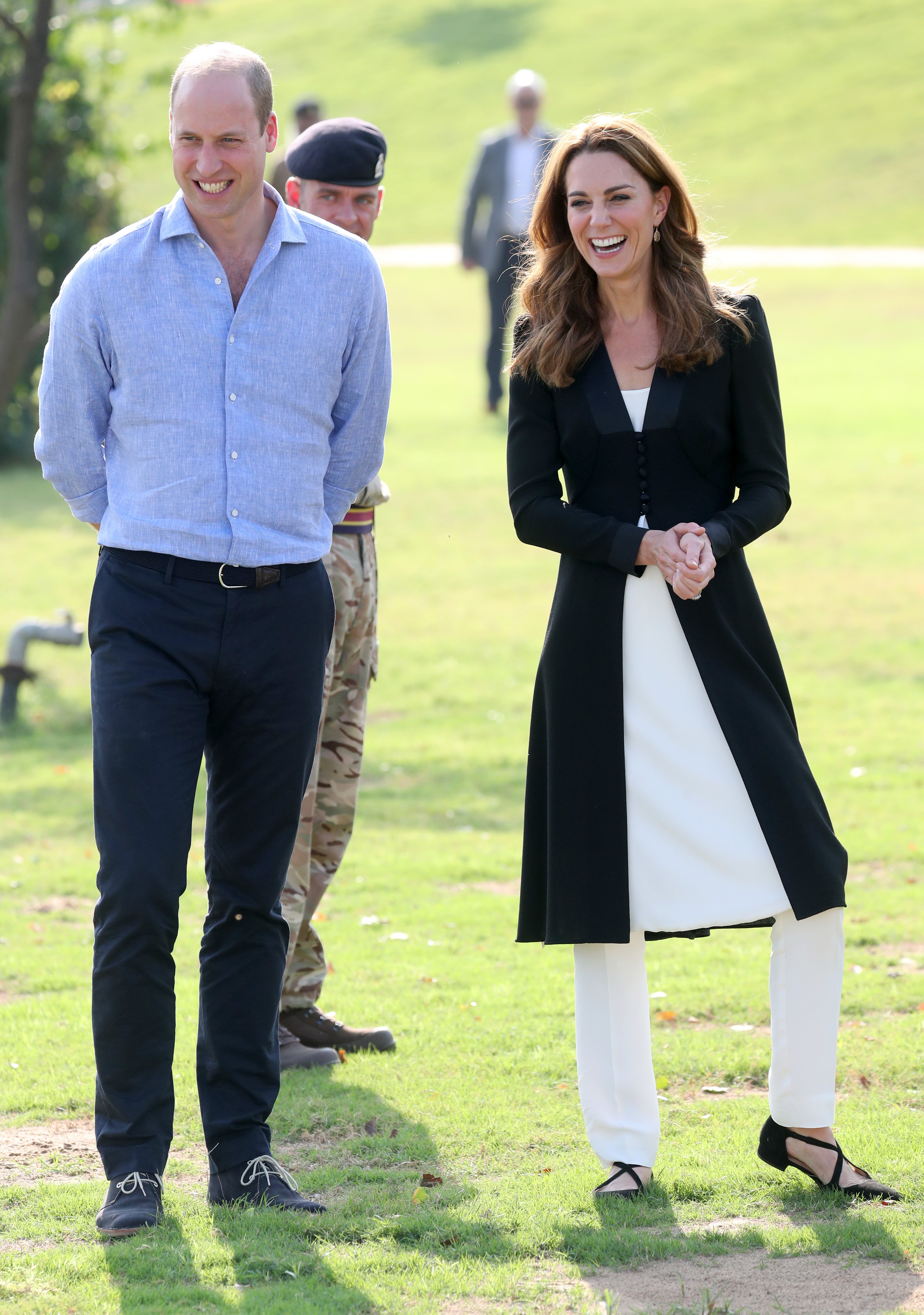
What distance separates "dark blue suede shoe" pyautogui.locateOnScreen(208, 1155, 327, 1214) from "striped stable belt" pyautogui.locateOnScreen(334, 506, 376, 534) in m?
1.81

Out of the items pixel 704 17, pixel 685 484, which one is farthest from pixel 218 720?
pixel 704 17

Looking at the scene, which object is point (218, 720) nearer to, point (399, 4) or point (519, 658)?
point (519, 658)

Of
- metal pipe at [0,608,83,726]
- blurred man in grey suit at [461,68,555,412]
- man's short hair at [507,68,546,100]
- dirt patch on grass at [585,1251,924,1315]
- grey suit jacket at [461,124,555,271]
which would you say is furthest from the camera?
grey suit jacket at [461,124,555,271]

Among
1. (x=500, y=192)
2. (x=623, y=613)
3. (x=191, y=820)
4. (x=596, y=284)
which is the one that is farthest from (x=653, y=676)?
(x=500, y=192)

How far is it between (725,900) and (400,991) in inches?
85.9

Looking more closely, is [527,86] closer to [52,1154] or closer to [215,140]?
[215,140]

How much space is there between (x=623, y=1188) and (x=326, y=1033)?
1445 mm

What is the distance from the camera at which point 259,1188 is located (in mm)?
4020

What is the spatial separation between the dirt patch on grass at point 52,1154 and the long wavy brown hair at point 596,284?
7.58 ft

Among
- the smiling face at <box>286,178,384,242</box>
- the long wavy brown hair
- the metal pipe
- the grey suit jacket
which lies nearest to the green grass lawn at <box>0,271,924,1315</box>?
the metal pipe

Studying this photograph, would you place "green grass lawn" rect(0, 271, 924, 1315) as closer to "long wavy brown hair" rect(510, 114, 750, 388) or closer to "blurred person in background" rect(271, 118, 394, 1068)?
"blurred person in background" rect(271, 118, 394, 1068)

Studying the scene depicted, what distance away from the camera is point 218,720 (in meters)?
4.01

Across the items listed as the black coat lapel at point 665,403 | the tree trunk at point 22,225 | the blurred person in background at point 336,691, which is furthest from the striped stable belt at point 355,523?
the tree trunk at point 22,225

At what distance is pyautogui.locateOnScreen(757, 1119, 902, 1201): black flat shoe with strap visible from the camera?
13.1 feet
